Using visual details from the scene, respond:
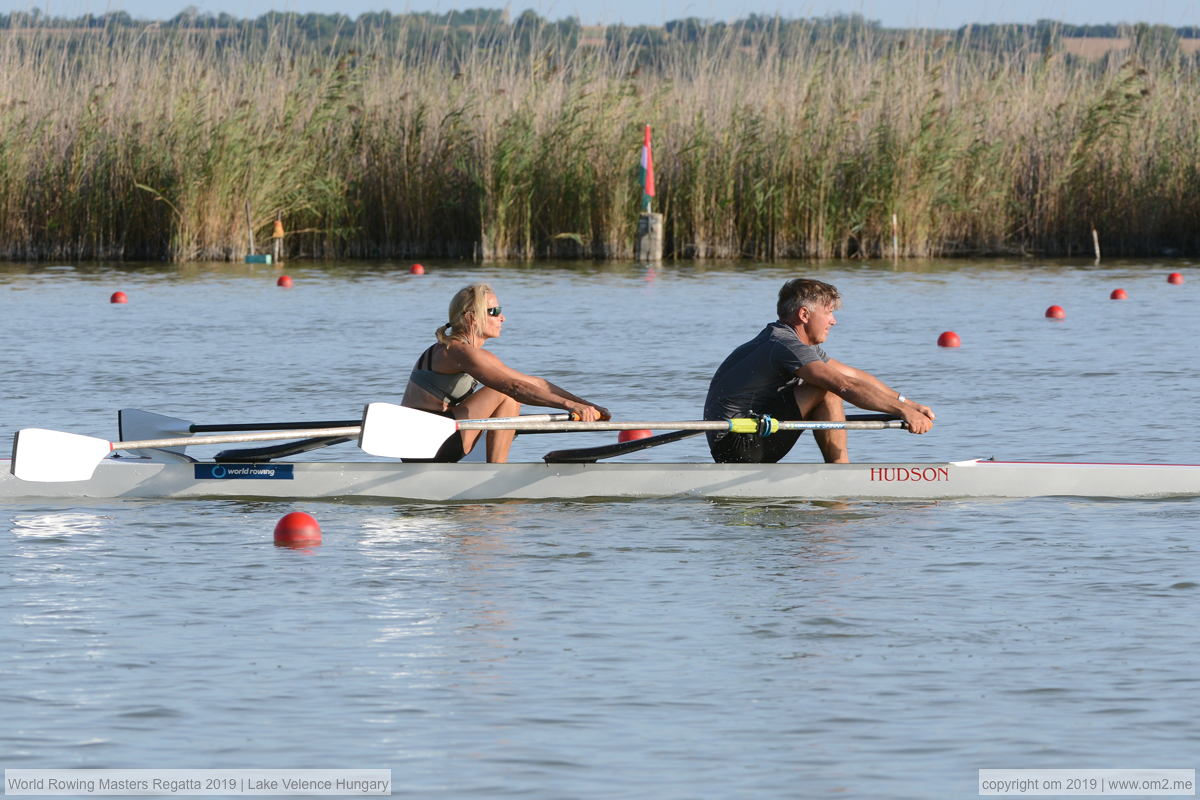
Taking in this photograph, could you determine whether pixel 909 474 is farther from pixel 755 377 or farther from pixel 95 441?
pixel 95 441

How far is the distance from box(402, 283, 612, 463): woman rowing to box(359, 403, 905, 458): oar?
132 millimetres

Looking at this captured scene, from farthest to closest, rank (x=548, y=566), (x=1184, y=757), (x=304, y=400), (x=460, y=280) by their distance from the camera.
A: (x=460, y=280), (x=304, y=400), (x=548, y=566), (x=1184, y=757)

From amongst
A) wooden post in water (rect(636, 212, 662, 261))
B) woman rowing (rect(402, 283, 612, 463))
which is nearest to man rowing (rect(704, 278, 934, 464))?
woman rowing (rect(402, 283, 612, 463))

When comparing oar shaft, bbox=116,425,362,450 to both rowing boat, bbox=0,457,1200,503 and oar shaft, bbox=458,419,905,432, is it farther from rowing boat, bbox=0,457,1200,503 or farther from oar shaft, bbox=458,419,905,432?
oar shaft, bbox=458,419,905,432

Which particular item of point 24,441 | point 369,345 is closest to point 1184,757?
point 24,441

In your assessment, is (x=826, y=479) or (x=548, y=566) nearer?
(x=548, y=566)

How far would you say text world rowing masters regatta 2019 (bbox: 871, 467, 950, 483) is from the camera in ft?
29.9

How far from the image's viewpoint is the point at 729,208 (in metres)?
24.4

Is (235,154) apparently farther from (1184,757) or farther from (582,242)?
(1184,757)

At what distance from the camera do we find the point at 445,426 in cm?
914

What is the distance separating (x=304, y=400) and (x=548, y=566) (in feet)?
18.0
